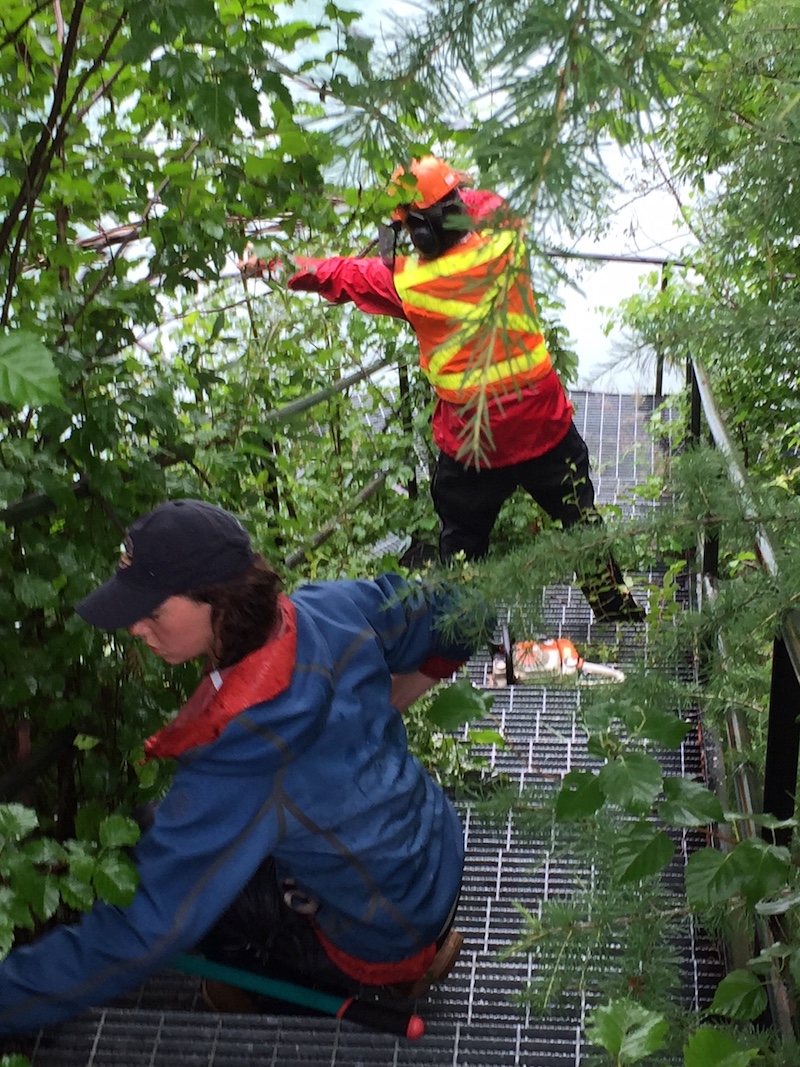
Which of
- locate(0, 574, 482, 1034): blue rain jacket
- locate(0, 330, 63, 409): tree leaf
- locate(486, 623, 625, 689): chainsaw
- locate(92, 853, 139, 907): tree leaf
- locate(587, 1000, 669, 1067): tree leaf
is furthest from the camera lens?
locate(486, 623, 625, 689): chainsaw

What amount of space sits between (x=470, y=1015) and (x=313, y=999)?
0.31 metres

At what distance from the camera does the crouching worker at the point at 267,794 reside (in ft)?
5.24

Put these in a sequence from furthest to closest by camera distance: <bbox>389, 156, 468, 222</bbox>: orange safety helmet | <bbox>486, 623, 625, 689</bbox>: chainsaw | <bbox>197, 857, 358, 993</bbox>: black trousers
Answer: <bbox>486, 623, 625, 689</bbox>: chainsaw, <bbox>389, 156, 468, 222</bbox>: orange safety helmet, <bbox>197, 857, 358, 993</bbox>: black trousers

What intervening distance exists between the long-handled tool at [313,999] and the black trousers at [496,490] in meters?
1.54

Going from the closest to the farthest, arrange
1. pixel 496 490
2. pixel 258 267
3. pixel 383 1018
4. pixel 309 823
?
pixel 309 823 < pixel 383 1018 < pixel 258 267 < pixel 496 490

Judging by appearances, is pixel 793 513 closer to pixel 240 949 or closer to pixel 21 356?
pixel 21 356

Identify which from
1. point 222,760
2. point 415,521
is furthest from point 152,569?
point 415,521

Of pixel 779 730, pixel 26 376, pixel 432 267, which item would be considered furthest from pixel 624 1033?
pixel 432 267

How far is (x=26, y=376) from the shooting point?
874mm

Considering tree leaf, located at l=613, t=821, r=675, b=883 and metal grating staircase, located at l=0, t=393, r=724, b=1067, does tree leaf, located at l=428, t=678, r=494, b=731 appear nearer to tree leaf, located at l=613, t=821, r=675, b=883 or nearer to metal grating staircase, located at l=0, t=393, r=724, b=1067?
metal grating staircase, located at l=0, t=393, r=724, b=1067

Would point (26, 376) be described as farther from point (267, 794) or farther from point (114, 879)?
point (267, 794)

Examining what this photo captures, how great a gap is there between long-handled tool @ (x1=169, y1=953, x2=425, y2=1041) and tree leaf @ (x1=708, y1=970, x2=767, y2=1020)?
765 millimetres

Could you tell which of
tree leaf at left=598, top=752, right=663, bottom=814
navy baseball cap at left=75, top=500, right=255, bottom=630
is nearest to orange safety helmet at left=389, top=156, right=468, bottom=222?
navy baseball cap at left=75, top=500, right=255, bottom=630

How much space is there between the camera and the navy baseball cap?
63.9 inches
